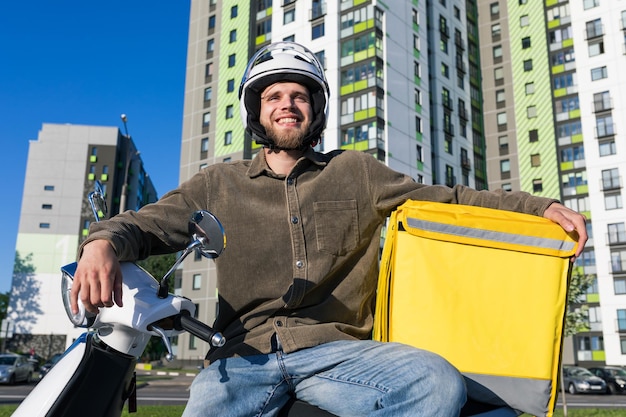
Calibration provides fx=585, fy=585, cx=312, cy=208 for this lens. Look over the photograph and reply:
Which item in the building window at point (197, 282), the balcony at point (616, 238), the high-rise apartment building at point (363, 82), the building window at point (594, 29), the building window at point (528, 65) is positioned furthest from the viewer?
the building window at point (528, 65)

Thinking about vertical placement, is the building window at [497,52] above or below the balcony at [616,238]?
above

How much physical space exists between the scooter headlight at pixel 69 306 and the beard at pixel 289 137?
1117mm

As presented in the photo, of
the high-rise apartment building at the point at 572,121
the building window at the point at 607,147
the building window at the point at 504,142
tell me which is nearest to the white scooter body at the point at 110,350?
the high-rise apartment building at the point at 572,121

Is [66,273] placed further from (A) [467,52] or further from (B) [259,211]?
(A) [467,52]

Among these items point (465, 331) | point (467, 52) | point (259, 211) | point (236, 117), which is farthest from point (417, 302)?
point (467, 52)

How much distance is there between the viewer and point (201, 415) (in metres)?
1.84

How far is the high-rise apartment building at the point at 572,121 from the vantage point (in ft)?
156

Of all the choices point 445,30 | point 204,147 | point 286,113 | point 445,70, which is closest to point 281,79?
point 286,113

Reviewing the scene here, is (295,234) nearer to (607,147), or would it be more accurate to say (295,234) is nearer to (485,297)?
(485,297)

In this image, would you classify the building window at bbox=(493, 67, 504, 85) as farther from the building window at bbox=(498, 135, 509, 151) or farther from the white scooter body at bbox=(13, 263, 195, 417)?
the white scooter body at bbox=(13, 263, 195, 417)

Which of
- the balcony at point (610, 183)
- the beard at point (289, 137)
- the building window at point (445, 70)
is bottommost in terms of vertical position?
the beard at point (289, 137)

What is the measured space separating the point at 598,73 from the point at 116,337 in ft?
182

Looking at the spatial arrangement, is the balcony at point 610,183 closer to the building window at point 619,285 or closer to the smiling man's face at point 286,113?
the building window at point 619,285

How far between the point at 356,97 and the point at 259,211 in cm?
3843
